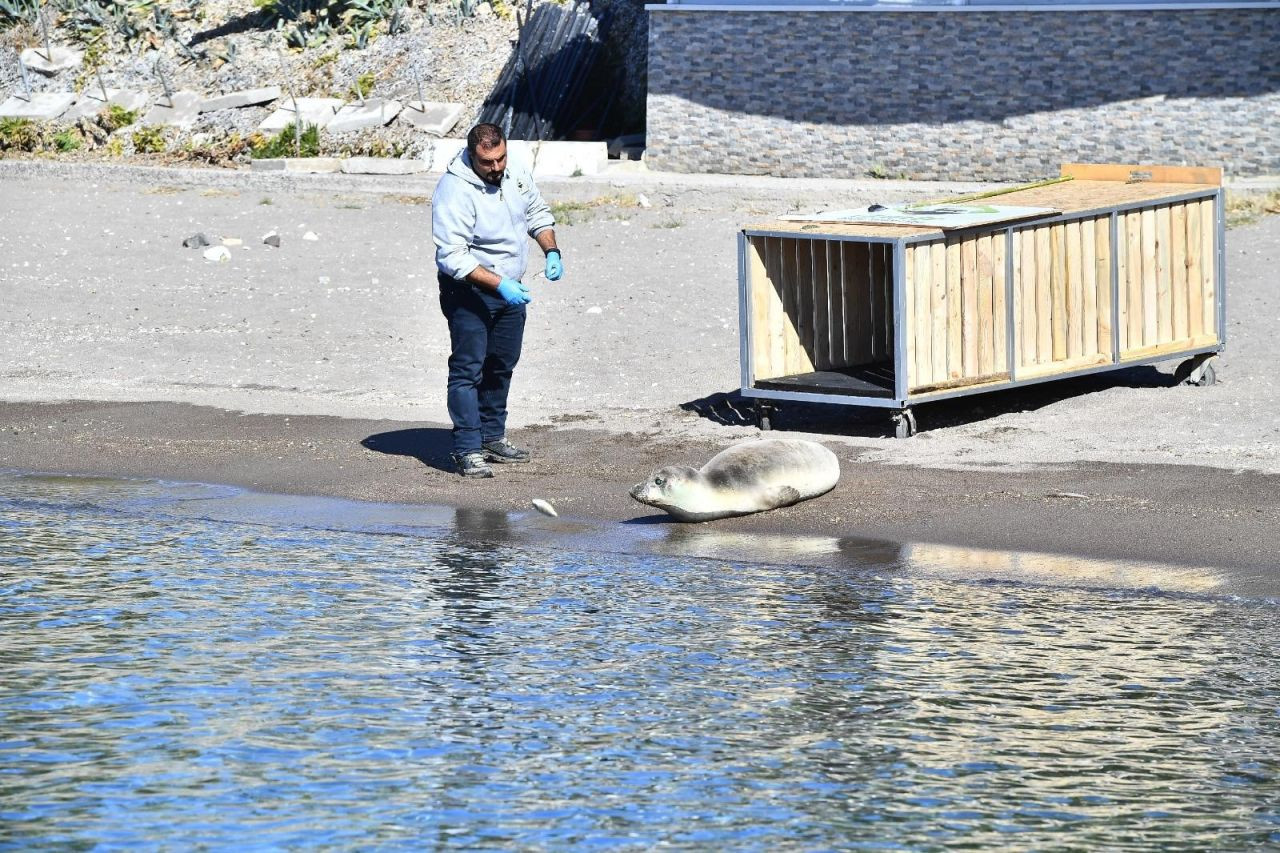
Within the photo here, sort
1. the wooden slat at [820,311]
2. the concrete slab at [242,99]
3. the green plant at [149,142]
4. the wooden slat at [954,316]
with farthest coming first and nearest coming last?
the concrete slab at [242,99]
the green plant at [149,142]
the wooden slat at [820,311]
the wooden slat at [954,316]

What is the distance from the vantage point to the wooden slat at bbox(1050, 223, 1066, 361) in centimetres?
1227

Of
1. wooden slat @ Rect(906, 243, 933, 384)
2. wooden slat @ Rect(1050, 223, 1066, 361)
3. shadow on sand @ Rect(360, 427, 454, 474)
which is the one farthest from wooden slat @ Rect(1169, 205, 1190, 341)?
shadow on sand @ Rect(360, 427, 454, 474)

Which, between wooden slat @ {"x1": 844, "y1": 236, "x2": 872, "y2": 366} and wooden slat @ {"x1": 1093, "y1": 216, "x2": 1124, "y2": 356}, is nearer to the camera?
wooden slat @ {"x1": 1093, "y1": 216, "x2": 1124, "y2": 356}

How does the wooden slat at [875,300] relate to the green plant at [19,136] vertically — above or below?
below

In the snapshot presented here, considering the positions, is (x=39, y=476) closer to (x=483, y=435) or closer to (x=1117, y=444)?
(x=483, y=435)

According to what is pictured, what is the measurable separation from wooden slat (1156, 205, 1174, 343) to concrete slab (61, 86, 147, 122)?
66.7ft

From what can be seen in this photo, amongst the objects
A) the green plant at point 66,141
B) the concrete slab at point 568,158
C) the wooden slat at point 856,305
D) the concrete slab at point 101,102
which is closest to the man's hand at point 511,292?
the wooden slat at point 856,305

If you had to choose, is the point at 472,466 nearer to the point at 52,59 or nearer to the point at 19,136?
the point at 19,136

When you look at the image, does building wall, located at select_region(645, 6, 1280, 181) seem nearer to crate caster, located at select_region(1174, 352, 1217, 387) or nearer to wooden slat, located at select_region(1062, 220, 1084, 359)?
crate caster, located at select_region(1174, 352, 1217, 387)

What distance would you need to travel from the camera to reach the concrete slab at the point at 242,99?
94.5 feet

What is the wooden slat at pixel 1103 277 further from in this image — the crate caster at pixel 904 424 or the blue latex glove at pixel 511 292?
the blue latex glove at pixel 511 292

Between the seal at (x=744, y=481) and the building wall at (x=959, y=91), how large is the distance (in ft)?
43.2

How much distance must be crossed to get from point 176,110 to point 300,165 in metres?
4.72

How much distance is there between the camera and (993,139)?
75.7 ft
